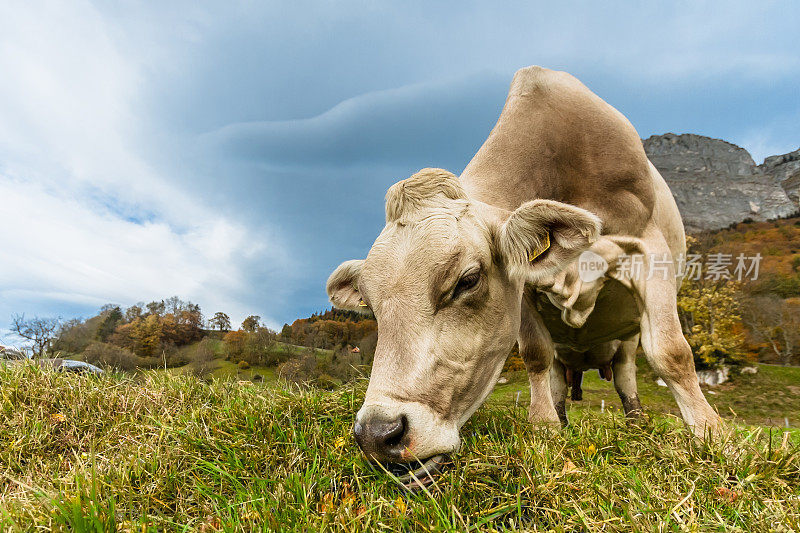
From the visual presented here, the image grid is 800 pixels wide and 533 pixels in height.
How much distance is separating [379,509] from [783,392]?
39.7m

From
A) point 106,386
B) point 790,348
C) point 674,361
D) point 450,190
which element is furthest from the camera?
point 790,348

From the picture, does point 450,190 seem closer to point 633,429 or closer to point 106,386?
point 633,429

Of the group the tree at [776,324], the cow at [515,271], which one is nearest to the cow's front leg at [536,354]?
the cow at [515,271]

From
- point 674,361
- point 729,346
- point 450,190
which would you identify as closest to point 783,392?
point 729,346

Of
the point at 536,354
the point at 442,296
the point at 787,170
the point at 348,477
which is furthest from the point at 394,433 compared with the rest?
the point at 787,170

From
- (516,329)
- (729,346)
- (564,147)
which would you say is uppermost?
(729,346)

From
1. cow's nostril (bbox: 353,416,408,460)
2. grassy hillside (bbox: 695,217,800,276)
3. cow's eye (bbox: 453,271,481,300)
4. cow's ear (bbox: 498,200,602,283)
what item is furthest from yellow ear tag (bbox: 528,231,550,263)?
grassy hillside (bbox: 695,217,800,276)

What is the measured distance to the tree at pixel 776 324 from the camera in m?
38.0

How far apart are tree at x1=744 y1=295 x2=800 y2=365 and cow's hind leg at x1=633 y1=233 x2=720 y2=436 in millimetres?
43694

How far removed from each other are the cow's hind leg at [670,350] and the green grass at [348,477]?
0.59 metres

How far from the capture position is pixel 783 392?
30219 mm

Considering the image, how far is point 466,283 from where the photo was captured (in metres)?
2.71

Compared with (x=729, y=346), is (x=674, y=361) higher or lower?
lower

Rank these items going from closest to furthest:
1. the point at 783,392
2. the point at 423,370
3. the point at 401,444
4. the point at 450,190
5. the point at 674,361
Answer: the point at 401,444 → the point at 423,370 → the point at 450,190 → the point at 674,361 → the point at 783,392
